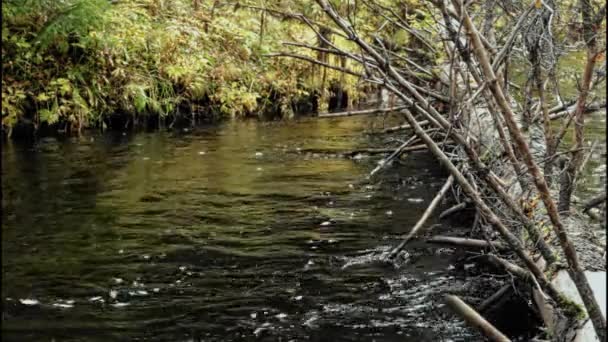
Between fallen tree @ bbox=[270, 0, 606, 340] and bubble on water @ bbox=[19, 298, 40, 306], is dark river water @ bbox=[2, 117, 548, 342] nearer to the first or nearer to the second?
bubble on water @ bbox=[19, 298, 40, 306]

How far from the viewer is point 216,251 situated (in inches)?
245

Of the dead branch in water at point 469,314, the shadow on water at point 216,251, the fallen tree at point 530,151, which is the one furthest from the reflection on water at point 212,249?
the dead branch in water at point 469,314

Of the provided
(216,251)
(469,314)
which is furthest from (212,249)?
(469,314)

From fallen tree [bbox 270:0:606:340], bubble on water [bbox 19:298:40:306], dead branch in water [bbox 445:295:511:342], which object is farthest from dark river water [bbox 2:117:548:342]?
dead branch in water [bbox 445:295:511:342]

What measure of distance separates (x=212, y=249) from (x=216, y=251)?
0.08m

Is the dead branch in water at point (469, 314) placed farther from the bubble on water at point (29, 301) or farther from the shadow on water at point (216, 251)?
the bubble on water at point (29, 301)

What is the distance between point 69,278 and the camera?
5.33 metres

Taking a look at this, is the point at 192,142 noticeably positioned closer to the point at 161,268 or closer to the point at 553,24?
the point at 161,268

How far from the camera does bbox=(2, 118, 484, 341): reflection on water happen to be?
4.57 metres

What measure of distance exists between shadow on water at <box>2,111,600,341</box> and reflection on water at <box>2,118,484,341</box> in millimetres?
16

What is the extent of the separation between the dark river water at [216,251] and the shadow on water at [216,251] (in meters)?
0.02

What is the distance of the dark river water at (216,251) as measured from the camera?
456cm

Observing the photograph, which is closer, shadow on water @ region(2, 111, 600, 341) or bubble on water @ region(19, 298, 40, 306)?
shadow on water @ region(2, 111, 600, 341)

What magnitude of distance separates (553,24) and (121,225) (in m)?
4.62
